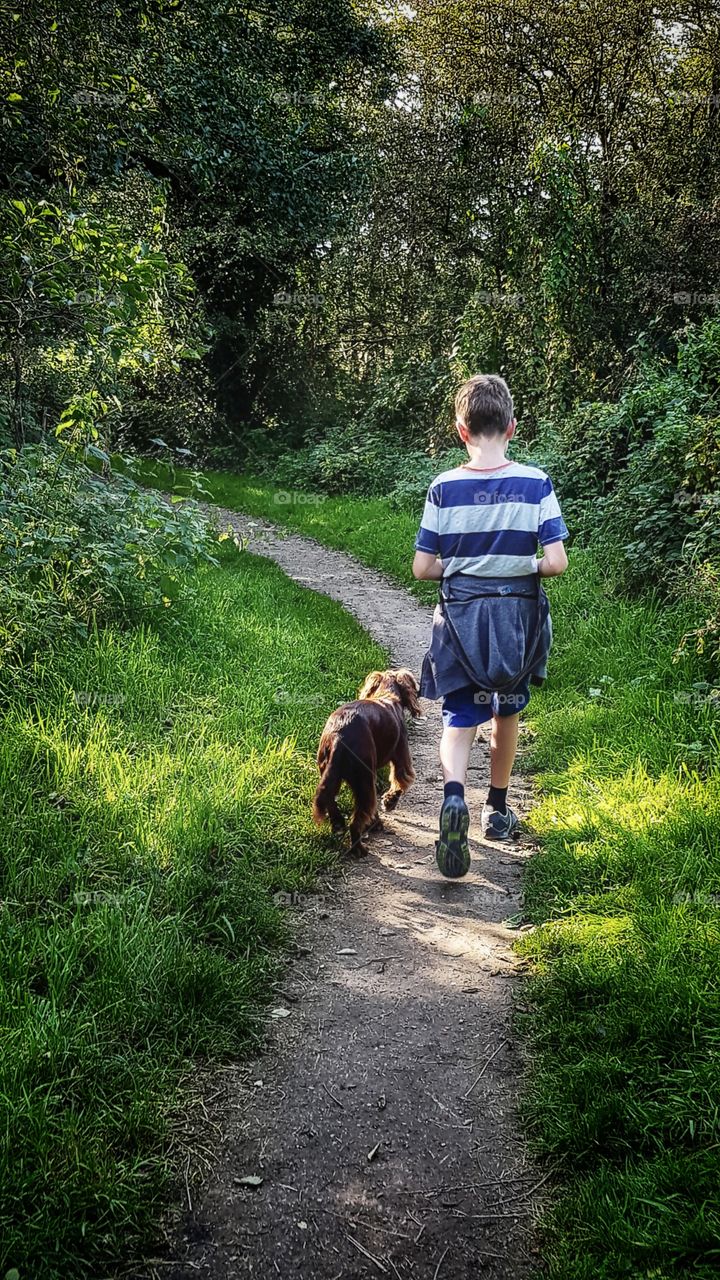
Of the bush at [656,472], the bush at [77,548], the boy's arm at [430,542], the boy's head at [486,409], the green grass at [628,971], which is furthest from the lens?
the bush at [656,472]

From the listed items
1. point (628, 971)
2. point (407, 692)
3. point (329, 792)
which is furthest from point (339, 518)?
point (628, 971)

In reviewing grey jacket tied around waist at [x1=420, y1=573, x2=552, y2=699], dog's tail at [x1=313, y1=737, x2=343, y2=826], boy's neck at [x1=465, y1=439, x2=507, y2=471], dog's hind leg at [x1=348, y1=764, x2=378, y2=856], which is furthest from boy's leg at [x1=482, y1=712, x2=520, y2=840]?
boy's neck at [x1=465, y1=439, x2=507, y2=471]

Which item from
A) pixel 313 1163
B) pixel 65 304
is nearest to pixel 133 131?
pixel 65 304

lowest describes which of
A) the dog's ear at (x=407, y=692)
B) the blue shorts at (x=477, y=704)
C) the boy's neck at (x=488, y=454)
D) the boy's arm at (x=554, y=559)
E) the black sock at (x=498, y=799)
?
the black sock at (x=498, y=799)

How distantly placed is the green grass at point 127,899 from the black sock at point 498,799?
914 millimetres

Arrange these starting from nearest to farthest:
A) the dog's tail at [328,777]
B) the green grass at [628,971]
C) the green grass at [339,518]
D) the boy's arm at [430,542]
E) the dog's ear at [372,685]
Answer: the green grass at [628,971]
the boy's arm at [430,542]
the dog's tail at [328,777]
the dog's ear at [372,685]
the green grass at [339,518]

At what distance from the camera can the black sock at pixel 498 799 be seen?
14.0 ft

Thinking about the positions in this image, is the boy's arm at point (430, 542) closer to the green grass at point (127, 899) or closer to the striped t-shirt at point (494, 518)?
the striped t-shirt at point (494, 518)

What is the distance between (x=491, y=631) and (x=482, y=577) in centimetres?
25

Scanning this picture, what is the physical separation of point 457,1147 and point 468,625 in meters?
2.05

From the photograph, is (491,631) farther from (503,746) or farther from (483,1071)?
(483,1071)

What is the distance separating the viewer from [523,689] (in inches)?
153

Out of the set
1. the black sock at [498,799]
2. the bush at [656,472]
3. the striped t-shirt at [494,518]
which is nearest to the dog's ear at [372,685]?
the black sock at [498,799]

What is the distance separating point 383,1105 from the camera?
2.59 meters
